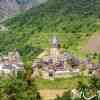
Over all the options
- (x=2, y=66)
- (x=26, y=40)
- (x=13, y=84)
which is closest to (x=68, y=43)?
(x=26, y=40)

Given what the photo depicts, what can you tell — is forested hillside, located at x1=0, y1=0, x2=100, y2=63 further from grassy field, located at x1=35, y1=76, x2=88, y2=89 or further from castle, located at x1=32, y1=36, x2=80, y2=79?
grassy field, located at x1=35, y1=76, x2=88, y2=89

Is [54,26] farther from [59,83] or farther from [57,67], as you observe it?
[59,83]

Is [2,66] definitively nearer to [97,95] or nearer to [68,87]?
[68,87]

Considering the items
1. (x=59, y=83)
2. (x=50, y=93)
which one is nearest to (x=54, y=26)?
(x=59, y=83)

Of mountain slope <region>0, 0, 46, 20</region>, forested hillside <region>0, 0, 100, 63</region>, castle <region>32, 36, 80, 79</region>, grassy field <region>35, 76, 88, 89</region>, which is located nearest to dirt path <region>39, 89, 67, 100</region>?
grassy field <region>35, 76, 88, 89</region>

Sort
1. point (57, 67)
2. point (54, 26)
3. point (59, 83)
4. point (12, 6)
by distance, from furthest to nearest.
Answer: point (12, 6) → point (54, 26) → point (57, 67) → point (59, 83)
